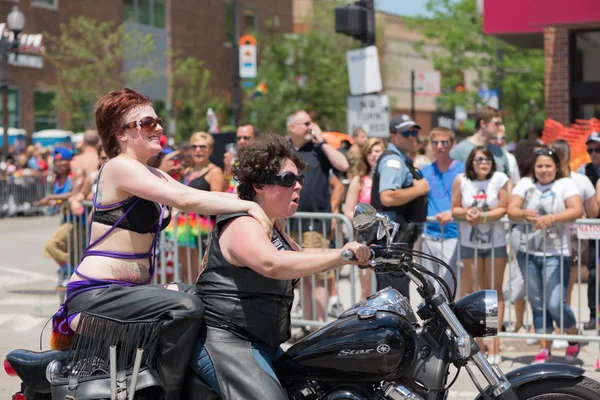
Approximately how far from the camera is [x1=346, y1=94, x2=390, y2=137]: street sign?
12.5m

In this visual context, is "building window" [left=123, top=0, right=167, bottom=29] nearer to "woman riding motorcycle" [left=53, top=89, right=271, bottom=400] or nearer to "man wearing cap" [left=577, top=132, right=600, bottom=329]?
"man wearing cap" [left=577, top=132, right=600, bottom=329]

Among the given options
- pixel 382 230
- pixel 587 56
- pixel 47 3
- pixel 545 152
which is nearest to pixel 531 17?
pixel 587 56

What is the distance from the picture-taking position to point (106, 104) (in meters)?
4.32

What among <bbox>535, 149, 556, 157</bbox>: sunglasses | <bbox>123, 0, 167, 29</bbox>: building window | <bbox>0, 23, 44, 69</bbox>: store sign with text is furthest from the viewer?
<bbox>123, 0, 167, 29</bbox>: building window

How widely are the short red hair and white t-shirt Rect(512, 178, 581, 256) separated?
4.11 m

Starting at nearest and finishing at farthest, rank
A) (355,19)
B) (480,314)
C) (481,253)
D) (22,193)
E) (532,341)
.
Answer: (480,314) < (481,253) < (532,341) < (355,19) < (22,193)

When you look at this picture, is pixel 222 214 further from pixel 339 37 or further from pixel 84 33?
pixel 339 37

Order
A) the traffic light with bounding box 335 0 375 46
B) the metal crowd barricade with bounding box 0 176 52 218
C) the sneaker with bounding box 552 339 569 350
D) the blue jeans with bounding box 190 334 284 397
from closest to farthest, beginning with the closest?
the blue jeans with bounding box 190 334 284 397 < the sneaker with bounding box 552 339 569 350 < the traffic light with bounding box 335 0 375 46 < the metal crowd barricade with bounding box 0 176 52 218

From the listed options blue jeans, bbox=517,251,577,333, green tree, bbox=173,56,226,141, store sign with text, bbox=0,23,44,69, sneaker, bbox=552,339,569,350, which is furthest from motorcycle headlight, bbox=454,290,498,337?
green tree, bbox=173,56,226,141

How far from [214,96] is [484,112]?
3541 cm

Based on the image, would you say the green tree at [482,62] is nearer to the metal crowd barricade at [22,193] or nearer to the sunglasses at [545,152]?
the metal crowd barricade at [22,193]

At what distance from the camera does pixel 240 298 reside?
3.91 meters

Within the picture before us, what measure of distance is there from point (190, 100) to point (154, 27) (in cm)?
376

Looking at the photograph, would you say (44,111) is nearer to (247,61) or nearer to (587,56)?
(247,61)
